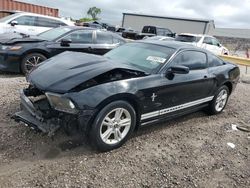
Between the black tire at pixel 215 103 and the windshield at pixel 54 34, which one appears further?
the windshield at pixel 54 34

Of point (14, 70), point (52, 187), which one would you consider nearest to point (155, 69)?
point (52, 187)

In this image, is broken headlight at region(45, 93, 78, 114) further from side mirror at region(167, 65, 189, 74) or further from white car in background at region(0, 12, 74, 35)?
white car in background at region(0, 12, 74, 35)

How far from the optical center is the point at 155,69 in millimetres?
4117

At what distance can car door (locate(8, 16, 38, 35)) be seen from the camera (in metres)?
10.3

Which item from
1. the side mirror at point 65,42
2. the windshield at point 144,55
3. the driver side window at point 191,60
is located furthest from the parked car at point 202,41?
the windshield at point 144,55

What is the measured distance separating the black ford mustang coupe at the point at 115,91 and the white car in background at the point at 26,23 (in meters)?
6.77

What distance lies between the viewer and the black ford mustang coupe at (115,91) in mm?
3307

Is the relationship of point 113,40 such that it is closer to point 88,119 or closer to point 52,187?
point 88,119

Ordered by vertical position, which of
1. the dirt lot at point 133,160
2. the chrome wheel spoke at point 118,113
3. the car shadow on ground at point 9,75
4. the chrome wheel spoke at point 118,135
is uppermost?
the chrome wheel spoke at point 118,113

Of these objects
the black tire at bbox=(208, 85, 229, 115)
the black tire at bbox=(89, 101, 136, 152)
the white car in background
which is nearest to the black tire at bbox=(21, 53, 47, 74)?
the white car in background

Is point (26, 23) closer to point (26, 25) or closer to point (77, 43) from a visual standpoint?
point (26, 25)

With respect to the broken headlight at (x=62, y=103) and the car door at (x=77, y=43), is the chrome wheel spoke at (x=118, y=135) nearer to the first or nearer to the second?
the broken headlight at (x=62, y=103)

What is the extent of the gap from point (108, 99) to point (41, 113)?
867 millimetres

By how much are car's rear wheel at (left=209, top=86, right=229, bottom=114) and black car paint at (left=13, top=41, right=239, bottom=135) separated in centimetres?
29
